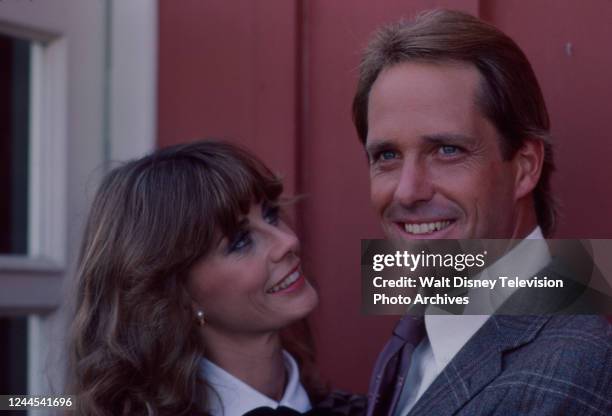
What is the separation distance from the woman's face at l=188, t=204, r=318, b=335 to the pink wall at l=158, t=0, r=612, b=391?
262 mm

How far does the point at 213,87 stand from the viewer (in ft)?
7.13

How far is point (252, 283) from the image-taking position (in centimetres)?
175

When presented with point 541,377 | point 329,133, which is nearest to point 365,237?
point 329,133

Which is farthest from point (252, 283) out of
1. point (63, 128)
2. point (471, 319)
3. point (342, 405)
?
point (63, 128)

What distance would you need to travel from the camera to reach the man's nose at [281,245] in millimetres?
1771

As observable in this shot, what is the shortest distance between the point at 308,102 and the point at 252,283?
19.8 inches

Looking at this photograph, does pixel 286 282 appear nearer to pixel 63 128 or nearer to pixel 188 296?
pixel 188 296

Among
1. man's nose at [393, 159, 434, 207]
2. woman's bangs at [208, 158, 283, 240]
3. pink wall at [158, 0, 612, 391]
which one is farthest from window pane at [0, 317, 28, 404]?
man's nose at [393, 159, 434, 207]

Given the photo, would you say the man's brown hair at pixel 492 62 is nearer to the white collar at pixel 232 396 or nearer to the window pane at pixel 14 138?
the white collar at pixel 232 396

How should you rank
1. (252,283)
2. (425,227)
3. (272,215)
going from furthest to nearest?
(272,215) < (252,283) < (425,227)

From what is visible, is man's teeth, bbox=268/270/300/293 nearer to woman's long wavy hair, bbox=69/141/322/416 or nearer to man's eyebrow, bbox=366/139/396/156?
woman's long wavy hair, bbox=69/141/322/416

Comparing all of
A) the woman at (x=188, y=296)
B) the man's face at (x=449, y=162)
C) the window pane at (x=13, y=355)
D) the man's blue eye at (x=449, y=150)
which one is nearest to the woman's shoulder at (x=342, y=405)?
the woman at (x=188, y=296)

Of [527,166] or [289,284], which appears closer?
[527,166]

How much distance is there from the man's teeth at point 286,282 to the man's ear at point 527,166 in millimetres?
419
